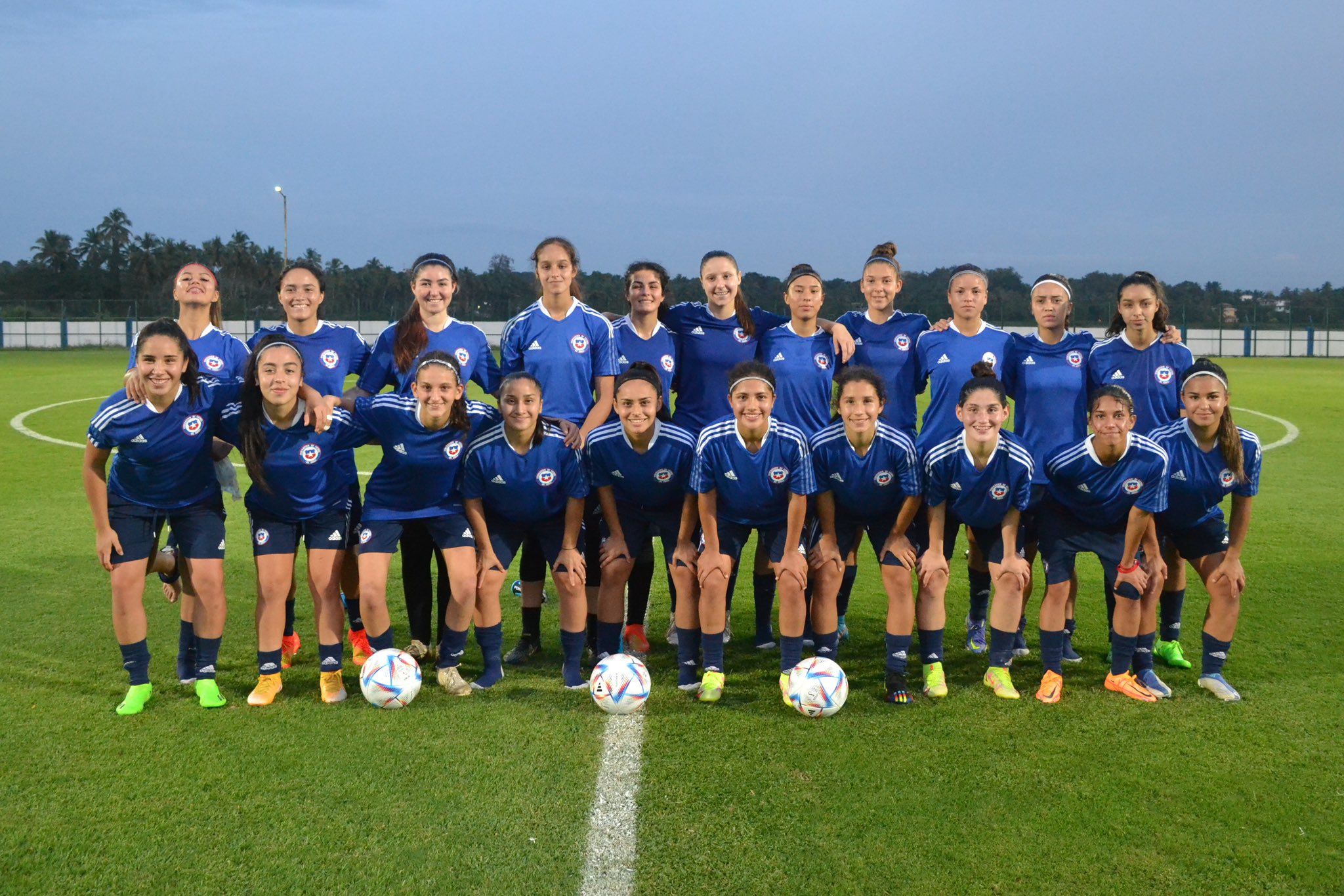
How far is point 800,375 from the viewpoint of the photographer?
196 inches

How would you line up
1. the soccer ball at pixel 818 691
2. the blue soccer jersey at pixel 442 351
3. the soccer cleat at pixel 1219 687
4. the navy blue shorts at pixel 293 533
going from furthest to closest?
the blue soccer jersey at pixel 442 351 < the navy blue shorts at pixel 293 533 < the soccer cleat at pixel 1219 687 < the soccer ball at pixel 818 691

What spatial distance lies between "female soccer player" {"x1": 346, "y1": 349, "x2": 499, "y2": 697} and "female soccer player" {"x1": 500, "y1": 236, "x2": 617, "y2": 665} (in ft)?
1.39

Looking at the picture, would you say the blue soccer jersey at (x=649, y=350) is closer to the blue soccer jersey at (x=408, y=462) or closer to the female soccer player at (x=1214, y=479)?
the blue soccer jersey at (x=408, y=462)

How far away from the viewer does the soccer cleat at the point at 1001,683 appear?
4.31 meters

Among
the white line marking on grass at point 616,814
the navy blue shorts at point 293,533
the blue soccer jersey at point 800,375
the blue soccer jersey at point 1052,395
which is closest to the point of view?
the white line marking on grass at point 616,814

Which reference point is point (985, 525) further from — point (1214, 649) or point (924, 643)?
point (1214, 649)

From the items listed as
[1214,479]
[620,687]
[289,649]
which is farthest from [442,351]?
[1214,479]

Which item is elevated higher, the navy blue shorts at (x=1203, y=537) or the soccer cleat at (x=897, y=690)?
the navy blue shorts at (x=1203, y=537)

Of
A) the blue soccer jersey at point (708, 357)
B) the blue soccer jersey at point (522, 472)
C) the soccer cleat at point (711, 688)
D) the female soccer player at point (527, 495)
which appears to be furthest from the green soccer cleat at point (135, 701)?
the blue soccer jersey at point (708, 357)

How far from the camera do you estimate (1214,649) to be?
442cm

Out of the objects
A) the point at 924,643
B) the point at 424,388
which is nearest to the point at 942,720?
the point at 924,643

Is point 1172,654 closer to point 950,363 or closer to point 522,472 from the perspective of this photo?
point 950,363

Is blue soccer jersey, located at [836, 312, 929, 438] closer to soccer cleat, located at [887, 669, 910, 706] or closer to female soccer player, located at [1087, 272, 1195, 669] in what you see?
female soccer player, located at [1087, 272, 1195, 669]

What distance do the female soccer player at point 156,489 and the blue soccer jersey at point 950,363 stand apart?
331 centimetres
